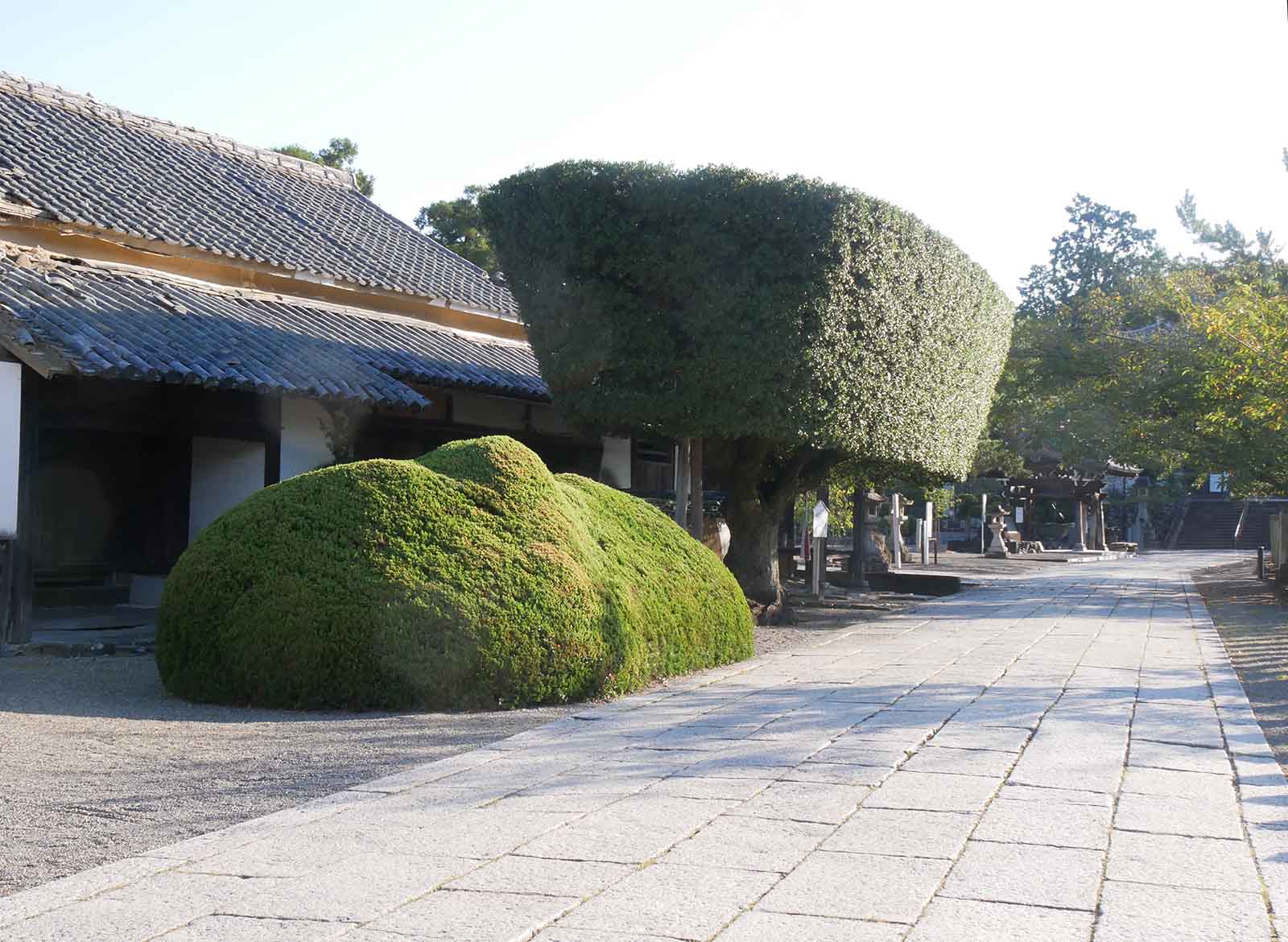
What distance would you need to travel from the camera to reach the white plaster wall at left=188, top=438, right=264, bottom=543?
1320 cm

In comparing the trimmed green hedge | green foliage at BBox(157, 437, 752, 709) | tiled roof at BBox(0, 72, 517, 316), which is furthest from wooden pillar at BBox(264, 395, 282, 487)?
green foliage at BBox(157, 437, 752, 709)

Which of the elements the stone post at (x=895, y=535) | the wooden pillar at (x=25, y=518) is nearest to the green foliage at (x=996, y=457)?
the stone post at (x=895, y=535)

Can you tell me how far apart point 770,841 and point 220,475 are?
A: 34.8 feet

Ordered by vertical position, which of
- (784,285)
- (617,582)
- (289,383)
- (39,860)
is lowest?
(39,860)

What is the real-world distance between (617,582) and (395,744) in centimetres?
267

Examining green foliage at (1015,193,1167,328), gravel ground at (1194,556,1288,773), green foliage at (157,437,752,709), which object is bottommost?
gravel ground at (1194,556,1288,773)

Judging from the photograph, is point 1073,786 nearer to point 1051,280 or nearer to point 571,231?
point 571,231

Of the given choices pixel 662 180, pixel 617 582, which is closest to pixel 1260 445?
pixel 662 180

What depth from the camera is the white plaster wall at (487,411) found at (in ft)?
50.1

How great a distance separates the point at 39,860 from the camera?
13.6ft

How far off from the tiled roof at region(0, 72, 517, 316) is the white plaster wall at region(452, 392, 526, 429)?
198 cm

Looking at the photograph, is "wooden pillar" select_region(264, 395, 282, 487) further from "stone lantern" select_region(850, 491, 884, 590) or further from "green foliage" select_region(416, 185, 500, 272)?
"green foliage" select_region(416, 185, 500, 272)

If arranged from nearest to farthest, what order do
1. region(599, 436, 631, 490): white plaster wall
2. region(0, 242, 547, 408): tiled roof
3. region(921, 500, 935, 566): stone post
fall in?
region(0, 242, 547, 408): tiled roof < region(599, 436, 631, 490): white plaster wall < region(921, 500, 935, 566): stone post

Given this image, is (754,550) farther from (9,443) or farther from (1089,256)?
(1089,256)
